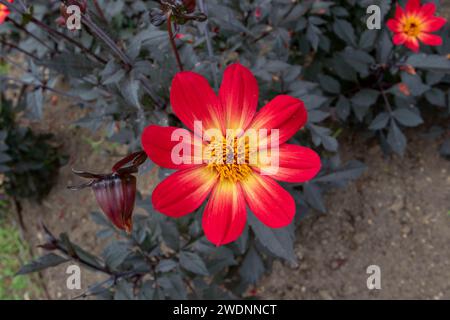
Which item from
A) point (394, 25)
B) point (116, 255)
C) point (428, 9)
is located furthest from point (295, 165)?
point (428, 9)

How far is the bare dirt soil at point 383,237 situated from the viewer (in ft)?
6.55

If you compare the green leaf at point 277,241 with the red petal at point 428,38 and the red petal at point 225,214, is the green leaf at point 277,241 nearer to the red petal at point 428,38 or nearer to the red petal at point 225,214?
the red petal at point 225,214

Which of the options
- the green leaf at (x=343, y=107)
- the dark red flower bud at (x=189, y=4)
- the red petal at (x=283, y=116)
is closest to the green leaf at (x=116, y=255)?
the red petal at (x=283, y=116)

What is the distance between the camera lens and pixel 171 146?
1046 mm

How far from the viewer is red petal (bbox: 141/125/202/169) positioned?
100 centimetres

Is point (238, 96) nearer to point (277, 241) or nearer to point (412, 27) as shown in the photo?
point (277, 241)

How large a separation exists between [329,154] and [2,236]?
1.80 m

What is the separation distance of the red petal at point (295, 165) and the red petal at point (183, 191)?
0.48 feet

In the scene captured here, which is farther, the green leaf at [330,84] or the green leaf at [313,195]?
the green leaf at [330,84]

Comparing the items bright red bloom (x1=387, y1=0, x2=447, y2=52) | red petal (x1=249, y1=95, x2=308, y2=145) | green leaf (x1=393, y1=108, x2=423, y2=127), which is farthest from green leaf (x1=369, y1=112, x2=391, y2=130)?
red petal (x1=249, y1=95, x2=308, y2=145)

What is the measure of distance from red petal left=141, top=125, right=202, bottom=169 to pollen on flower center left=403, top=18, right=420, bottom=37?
109cm

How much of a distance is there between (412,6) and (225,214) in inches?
47.3

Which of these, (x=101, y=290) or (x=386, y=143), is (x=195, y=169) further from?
(x=386, y=143)

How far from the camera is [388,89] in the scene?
1.91 m
